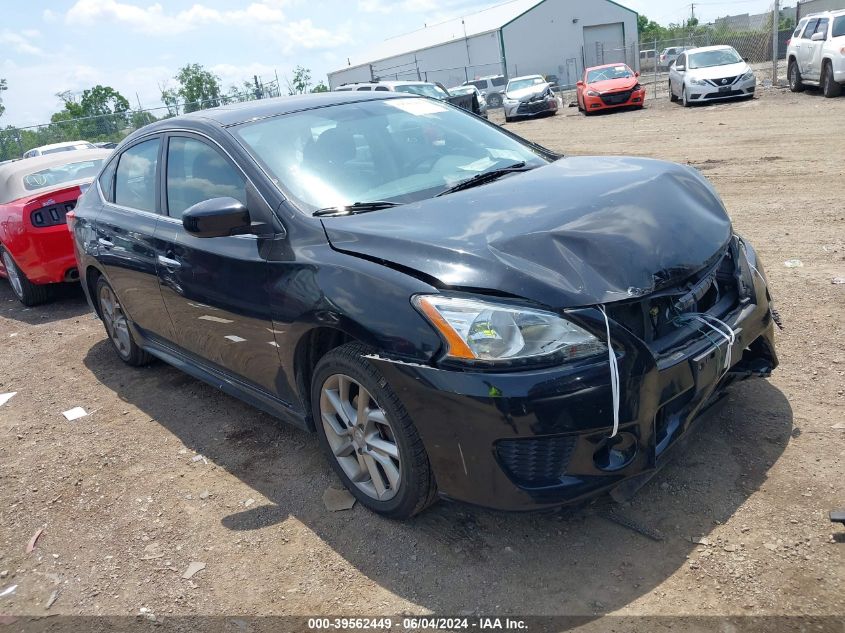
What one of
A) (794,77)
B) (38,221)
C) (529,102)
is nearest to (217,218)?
(38,221)

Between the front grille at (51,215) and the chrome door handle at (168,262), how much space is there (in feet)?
12.4

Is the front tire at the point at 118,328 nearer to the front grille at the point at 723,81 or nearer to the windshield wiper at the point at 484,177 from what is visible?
the windshield wiper at the point at 484,177

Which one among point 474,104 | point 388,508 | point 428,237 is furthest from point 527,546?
point 474,104

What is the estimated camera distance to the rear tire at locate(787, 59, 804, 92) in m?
18.4

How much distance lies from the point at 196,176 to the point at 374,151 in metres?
1.02

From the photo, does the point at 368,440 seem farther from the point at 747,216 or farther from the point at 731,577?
the point at 747,216

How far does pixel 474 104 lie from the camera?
2525 cm

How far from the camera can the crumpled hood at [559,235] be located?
2654mm

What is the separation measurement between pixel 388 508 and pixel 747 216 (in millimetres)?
5493

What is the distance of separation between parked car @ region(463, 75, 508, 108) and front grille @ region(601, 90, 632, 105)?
1512 centimetres

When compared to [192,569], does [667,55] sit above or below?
below

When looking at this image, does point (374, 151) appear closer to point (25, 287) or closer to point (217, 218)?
point (217, 218)

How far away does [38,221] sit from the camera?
7.34 meters

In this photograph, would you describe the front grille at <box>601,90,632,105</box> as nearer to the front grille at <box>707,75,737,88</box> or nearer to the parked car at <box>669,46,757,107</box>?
the parked car at <box>669,46,757,107</box>
